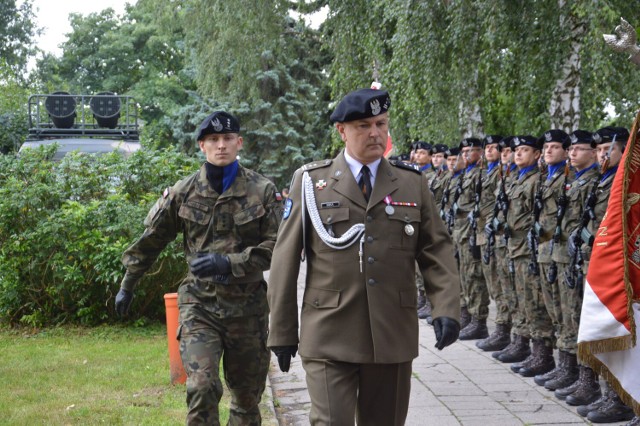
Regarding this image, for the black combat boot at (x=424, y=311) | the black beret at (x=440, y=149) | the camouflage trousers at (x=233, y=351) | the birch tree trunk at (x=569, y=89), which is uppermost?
the birch tree trunk at (x=569, y=89)

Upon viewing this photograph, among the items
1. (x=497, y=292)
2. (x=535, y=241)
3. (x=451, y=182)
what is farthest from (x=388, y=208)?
(x=451, y=182)

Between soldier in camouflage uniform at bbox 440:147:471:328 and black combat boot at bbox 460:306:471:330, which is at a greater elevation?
soldier in camouflage uniform at bbox 440:147:471:328

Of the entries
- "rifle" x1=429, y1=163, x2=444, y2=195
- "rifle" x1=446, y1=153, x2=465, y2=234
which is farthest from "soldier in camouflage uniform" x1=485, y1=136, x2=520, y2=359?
"rifle" x1=429, y1=163, x2=444, y2=195

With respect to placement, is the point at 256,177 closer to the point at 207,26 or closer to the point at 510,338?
the point at 510,338

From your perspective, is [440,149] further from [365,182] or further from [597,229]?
[365,182]

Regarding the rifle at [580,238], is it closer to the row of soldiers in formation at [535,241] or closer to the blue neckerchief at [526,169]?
the row of soldiers in formation at [535,241]

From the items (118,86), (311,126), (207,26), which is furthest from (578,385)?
(118,86)

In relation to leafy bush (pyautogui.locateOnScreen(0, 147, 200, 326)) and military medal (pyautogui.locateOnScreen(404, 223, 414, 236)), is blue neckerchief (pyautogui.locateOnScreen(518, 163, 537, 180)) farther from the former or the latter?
military medal (pyautogui.locateOnScreen(404, 223, 414, 236))

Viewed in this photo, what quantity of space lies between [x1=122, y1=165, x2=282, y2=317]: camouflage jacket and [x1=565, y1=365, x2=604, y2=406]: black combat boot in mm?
2938

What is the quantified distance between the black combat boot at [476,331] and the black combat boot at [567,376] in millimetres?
2586

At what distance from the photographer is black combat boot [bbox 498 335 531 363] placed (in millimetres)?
9258

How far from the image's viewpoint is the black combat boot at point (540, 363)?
8594 millimetres

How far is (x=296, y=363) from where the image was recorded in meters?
9.48

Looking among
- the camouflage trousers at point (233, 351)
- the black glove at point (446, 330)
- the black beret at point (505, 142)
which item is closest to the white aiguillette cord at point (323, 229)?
the black glove at point (446, 330)
